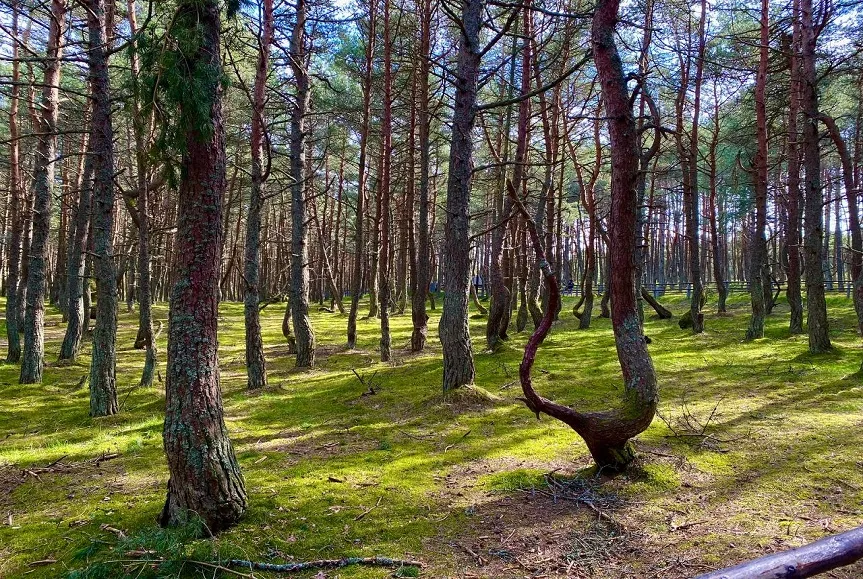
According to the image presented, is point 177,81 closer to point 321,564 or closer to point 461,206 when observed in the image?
point 321,564

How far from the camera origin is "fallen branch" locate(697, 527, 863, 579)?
201 centimetres

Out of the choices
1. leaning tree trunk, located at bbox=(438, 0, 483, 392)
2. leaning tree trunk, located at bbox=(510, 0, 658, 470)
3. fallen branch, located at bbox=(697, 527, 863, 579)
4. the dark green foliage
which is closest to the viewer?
fallen branch, located at bbox=(697, 527, 863, 579)

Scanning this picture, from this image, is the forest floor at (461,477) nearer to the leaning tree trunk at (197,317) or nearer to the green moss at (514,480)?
the green moss at (514,480)

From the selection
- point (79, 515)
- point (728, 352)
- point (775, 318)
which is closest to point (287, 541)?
point (79, 515)

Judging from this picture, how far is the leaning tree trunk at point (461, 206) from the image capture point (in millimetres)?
7316

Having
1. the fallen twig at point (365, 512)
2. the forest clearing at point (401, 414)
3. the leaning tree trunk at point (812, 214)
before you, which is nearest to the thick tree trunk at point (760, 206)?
the forest clearing at point (401, 414)

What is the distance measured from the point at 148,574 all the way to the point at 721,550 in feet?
12.1

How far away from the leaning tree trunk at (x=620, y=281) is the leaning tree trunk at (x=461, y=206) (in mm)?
2913

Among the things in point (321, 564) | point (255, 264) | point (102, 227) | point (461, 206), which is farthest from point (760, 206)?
point (102, 227)

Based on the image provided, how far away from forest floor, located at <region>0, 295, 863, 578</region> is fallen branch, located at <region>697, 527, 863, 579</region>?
1136mm

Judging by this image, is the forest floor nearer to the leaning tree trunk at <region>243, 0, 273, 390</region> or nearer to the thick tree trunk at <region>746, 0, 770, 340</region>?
the leaning tree trunk at <region>243, 0, 273, 390</region>

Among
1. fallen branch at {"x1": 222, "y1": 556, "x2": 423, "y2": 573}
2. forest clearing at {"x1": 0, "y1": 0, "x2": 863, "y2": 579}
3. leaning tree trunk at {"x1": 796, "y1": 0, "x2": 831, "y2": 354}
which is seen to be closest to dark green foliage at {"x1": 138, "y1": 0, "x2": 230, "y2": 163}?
forest clearing at {"x1": 0, "y1": 0, "x2": 863, "y2": 579}

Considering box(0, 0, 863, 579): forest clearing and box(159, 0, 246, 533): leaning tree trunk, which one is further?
box(159, 0, 246, 533): leaning tree trunk

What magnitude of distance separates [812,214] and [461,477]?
9.07 m
